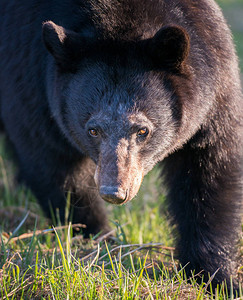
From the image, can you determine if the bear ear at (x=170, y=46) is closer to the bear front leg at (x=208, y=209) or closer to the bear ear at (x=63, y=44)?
the bear ear at (x=63, y=44)

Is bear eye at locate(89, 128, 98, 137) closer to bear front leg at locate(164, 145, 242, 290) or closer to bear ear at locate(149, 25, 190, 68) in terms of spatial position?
bear ear at locate(149, 25, 190, 68)

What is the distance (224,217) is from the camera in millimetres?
4246

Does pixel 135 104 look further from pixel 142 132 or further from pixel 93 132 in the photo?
pixel 93 132

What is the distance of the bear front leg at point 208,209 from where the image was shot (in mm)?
4160

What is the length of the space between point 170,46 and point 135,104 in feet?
1.39

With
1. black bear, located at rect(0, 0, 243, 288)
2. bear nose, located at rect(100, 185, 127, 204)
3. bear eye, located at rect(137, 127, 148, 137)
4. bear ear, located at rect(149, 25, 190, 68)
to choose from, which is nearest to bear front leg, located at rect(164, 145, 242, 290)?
black bear, located at rect(0, 0, 243, 288)

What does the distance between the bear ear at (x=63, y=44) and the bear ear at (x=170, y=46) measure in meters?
0.50

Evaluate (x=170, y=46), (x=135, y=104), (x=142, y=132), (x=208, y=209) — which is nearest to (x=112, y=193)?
(x=142, y=132)

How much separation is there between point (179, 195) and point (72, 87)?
120 centimetres

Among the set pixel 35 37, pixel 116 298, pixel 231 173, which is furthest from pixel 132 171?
pixel 35 37

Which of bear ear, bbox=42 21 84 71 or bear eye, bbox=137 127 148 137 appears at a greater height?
bear ear, bbox=42 21 84 71

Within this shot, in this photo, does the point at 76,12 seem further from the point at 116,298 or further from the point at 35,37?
the point at 116,298

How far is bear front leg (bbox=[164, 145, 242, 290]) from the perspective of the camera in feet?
13.6

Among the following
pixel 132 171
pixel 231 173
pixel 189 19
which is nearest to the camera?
pixel 132 171
